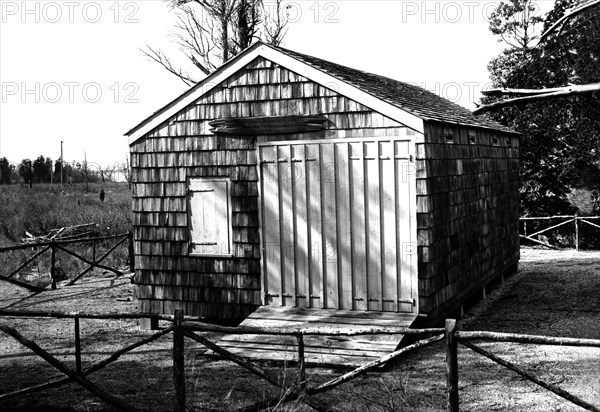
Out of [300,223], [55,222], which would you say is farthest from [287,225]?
[55,222]

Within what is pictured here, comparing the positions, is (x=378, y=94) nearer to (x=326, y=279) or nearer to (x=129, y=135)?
(x=326, y=279)

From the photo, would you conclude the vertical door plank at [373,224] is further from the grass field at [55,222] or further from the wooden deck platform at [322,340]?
the grass field at [55,222]

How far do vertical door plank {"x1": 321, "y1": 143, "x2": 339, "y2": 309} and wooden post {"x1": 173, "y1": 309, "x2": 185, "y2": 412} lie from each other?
13.6ft

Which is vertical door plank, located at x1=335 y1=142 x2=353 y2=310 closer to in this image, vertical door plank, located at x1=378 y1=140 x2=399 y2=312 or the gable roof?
vertical door plank, located at x1=378 y1=140 x2=399 y2=312

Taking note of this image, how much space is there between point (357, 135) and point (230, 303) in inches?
132

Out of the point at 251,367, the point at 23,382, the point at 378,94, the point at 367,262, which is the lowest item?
the point at 23,382

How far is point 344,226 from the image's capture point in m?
10.2

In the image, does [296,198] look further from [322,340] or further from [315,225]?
[322,340]

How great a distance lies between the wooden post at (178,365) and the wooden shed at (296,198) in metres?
4.15

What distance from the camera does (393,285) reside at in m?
9.94

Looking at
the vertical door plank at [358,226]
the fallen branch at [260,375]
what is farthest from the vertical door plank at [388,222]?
the fallen branch at [260,375]

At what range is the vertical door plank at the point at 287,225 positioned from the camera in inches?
415

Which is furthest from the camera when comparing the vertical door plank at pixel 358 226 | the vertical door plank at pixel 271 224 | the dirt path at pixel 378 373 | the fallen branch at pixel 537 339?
the vertical door plank at pixel 271 224

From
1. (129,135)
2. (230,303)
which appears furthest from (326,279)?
(129,135)
